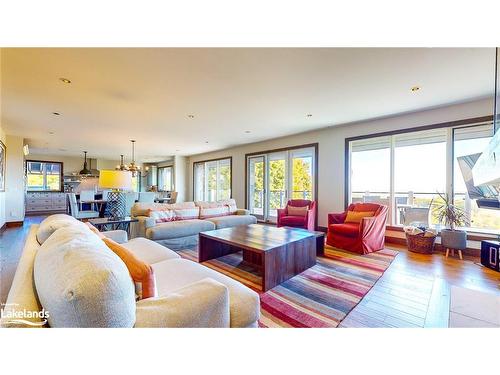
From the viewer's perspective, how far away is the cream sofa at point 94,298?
680 mm

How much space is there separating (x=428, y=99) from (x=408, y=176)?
1425 mm

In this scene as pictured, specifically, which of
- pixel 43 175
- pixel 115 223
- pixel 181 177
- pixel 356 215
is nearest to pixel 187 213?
pixel 115 223

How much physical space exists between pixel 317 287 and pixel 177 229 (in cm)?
223

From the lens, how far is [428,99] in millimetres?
3322

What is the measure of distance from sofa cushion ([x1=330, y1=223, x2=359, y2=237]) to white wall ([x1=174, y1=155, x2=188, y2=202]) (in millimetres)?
7002

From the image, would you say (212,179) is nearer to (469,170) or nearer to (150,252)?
(150,252)

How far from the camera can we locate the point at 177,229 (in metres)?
3.51

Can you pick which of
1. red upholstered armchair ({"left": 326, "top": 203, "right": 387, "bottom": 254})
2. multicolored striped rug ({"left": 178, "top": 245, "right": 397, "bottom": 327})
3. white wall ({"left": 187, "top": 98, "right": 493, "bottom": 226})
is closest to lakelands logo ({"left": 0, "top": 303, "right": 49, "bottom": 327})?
multicolored striped rug ({"left": 178, "top": 245, "right": 397, "bottom": 327})

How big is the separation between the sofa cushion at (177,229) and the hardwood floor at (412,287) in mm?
1498

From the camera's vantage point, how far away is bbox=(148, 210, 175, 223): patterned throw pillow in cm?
357

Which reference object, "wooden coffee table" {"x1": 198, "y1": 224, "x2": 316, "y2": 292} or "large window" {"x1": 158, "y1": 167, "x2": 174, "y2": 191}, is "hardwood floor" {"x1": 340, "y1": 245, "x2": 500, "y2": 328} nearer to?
"wooden coffee table" {"x1": 198, "y1": 224, "x2": 316, "y2": 292}

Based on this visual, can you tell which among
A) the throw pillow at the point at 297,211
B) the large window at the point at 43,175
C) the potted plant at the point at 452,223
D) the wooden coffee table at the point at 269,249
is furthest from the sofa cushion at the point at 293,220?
the large window at the point at 43,175
